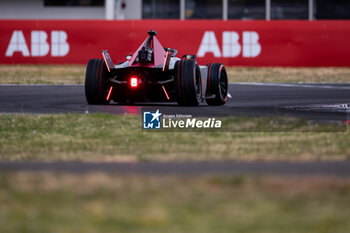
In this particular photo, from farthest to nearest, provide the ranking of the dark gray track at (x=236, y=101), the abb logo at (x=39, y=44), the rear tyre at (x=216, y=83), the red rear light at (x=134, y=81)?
the abb logo at (x=39, y=44)
the rear tyre at (x=216, y=83)
the dark gray track at (x=236, y=101)
the red rear light at (x=134, y=81)

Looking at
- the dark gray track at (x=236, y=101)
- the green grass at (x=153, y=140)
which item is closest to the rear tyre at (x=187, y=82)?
the dark gray track at (x=236, y=101)

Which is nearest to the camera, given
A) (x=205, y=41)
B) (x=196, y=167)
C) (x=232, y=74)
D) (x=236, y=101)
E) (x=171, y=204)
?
(x=171, y=204)

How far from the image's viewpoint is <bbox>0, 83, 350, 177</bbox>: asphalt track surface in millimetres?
7965

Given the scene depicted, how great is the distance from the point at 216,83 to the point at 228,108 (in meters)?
0.49

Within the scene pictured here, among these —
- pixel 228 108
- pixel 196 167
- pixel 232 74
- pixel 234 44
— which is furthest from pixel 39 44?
pixel 196 167

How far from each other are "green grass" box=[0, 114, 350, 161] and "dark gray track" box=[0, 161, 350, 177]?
629 mm

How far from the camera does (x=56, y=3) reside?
3859cm

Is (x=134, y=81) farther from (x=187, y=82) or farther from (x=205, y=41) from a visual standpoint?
(x=205, y=41)

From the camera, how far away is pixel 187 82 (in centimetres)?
1379

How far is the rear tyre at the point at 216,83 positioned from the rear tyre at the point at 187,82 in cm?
43

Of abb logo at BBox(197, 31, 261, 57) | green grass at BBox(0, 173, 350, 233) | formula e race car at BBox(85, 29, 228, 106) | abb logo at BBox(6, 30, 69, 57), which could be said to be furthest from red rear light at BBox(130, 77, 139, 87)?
abb logo at BBox(6, 30, 69, 57)

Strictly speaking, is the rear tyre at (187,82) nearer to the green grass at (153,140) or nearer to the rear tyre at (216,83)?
the rear tyre at (216,83)

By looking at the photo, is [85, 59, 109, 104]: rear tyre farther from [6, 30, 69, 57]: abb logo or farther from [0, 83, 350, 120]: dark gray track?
[6, 30, 69, 57]: abb logo

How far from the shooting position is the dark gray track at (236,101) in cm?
1420
